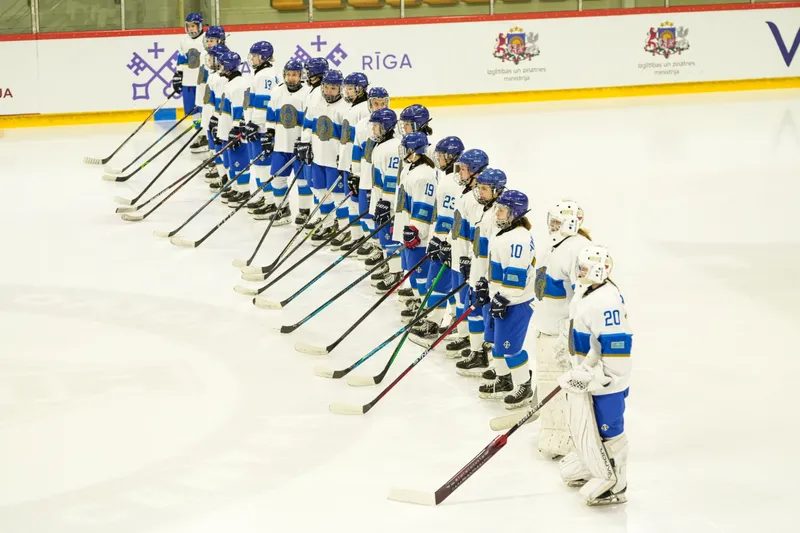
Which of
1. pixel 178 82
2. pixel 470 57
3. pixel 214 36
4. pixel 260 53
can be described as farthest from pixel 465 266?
pixel 470 57

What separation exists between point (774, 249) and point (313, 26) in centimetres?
764

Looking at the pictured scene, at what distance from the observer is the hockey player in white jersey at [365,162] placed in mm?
8648

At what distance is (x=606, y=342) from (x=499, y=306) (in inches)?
46.4

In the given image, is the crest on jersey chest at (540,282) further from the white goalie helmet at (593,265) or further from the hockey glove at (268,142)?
the hockey glove at (268,142)

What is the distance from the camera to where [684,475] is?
5.75 m

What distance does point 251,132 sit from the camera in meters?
10.5

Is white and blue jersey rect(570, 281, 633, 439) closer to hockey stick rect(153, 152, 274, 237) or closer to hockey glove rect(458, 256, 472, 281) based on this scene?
hockey glove rect(458, 256, 472, 281)

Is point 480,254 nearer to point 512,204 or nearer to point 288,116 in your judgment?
point 512,204

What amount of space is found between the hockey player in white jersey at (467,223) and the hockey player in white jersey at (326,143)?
2507mm

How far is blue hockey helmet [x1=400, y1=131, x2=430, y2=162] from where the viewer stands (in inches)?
297

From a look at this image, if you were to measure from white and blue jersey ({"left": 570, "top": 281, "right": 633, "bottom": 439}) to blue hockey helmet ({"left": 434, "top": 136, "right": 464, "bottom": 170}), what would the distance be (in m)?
2.05

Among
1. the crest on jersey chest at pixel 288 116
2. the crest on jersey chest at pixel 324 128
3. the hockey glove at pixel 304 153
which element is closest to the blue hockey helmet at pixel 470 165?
the crest on jersey chest at pixel 324 128

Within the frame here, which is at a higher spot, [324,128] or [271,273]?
[324,128]

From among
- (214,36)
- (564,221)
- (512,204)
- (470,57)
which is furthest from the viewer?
(470,57)
